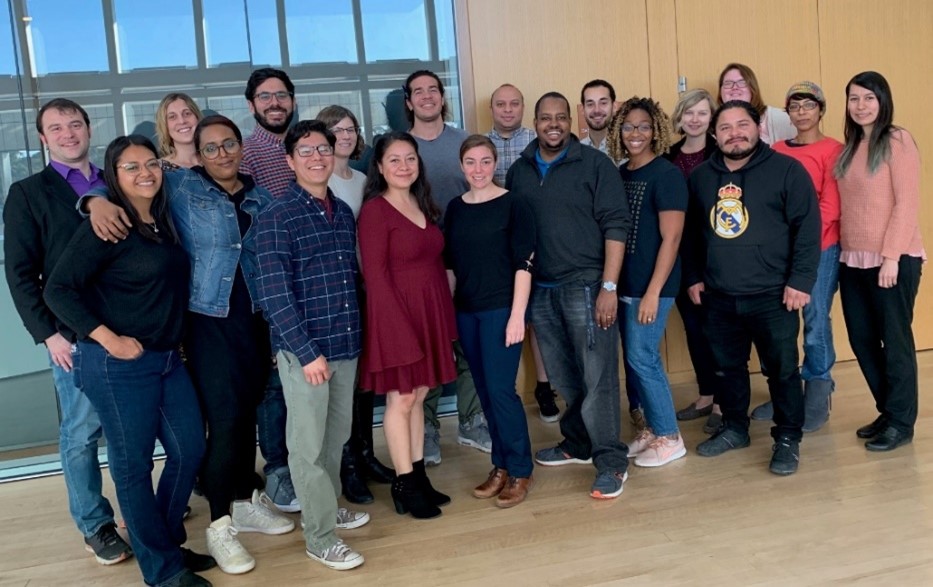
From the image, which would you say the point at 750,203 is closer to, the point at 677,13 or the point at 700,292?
the point at 700,292

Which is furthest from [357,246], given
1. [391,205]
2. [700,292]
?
[700,292]

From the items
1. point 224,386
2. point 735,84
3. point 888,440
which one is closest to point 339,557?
point 224,386

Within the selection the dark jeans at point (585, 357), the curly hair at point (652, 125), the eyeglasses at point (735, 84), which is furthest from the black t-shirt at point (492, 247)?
the eyeglasses at point (735, 84)

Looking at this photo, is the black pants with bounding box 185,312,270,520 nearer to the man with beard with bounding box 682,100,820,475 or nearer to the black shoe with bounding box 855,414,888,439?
the man with beard with bounding box 682,100,820,475

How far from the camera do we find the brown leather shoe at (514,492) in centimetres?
314

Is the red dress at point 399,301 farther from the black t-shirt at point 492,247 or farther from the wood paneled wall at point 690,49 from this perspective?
the wood paneled wall at point 690,49

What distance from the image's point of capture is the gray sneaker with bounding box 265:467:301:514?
328 centimetres

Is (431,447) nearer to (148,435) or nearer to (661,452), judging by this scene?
(661,452)

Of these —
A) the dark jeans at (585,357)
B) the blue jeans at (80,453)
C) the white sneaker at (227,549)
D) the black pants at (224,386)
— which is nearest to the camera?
the black pants at (224,386)

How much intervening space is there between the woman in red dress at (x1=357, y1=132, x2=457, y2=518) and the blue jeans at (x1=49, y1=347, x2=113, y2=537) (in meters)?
1.08

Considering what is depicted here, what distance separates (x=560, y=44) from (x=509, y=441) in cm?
262

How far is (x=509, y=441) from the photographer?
3174mm

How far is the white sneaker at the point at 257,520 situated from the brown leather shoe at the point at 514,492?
87 cm

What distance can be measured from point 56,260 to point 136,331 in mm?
535
